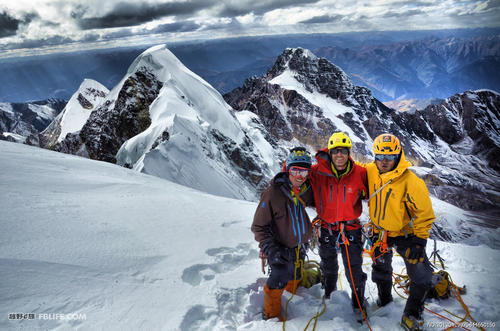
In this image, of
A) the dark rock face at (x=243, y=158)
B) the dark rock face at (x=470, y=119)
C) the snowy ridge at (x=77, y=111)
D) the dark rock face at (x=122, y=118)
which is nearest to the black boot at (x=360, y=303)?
the dark rock face at (x=243, y=158)

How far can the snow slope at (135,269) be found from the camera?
3.63 m

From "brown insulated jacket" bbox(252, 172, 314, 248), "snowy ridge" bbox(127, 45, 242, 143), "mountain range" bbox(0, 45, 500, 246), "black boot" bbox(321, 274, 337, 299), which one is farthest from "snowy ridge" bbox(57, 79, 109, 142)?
"black boot" bbox(321, 274, 337, 299)

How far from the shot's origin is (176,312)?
13.0 ft

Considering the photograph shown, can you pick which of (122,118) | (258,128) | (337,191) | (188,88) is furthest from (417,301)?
(258,128)

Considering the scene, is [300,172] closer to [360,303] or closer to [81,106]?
[360,303]

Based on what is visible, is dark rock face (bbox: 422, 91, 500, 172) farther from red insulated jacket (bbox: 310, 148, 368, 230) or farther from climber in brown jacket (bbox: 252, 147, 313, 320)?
climber in brown jacket (bbox: 252, 147, 313, 320)

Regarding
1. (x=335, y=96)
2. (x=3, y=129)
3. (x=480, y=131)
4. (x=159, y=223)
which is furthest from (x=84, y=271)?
(x=3, y=129)

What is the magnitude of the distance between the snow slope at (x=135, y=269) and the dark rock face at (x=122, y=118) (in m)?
30.6

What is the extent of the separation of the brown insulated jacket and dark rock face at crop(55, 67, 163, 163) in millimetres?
34005

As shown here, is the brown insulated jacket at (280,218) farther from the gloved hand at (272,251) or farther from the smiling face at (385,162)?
the smiling face at (385,162)

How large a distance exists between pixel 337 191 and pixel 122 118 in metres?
38.8

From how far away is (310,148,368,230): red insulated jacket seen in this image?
4332mm

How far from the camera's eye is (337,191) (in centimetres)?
438

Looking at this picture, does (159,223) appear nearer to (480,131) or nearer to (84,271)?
(84,271)
